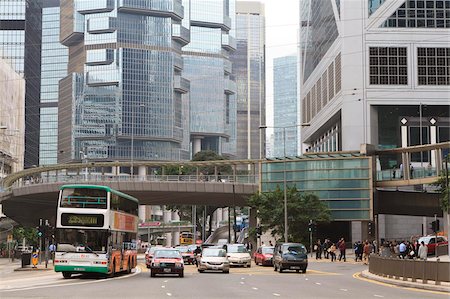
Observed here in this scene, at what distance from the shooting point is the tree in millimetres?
73062

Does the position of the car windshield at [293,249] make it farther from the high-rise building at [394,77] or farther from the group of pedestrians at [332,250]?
the high-rise building at [394,77]

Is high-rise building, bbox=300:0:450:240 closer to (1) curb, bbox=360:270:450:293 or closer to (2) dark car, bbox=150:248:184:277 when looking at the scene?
(2) dark car, bbox=150:248:184:277

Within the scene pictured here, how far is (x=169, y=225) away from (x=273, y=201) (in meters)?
75.0

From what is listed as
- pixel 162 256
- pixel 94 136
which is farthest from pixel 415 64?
pixel 94 136

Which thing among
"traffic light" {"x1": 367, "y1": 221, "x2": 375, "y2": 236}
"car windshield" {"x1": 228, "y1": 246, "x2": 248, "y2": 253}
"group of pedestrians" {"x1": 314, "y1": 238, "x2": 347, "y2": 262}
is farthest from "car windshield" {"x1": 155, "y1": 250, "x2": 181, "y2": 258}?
"traffic light" {"x1": 367, "y1": 221, "x2": 375, "y2": 236}

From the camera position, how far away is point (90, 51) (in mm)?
187500

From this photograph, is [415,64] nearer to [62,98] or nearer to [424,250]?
[424,250]

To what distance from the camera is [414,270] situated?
93.9 ft

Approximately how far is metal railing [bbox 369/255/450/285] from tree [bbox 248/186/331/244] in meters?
39.2

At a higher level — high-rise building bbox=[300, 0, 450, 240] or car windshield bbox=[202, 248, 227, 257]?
high-rise building bbox=[300, 0, 450, 240]

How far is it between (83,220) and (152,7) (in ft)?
525

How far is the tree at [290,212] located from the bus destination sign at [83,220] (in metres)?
42.1

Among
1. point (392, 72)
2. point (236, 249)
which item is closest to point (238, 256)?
point (236, 249)

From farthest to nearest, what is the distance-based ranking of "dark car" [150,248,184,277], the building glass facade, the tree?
the building glass facade < the tree < "dark car" [150,248,184,277]
